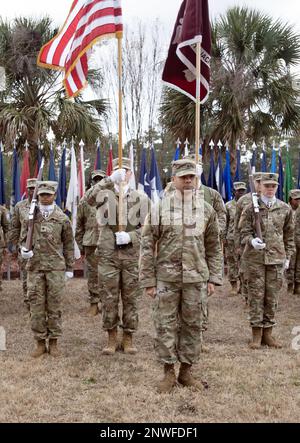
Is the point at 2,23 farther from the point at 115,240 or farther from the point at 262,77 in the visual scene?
the point at 115,240

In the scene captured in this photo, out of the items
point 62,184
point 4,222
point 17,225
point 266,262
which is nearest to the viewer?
point 266,262

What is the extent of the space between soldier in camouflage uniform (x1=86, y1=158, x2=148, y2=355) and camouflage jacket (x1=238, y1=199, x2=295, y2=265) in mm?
1320

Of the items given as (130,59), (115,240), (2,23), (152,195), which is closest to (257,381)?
(115,240)

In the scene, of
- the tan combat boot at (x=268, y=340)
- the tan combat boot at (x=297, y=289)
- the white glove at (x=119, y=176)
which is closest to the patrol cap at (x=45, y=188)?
the white glove at (x=119, y=176)

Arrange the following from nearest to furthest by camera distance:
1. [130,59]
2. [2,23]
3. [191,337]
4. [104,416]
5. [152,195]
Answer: [104,416]
[191,337]
[152,195]
[2,23]
[130,59]

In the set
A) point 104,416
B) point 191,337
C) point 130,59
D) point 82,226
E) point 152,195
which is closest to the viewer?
point 104,416

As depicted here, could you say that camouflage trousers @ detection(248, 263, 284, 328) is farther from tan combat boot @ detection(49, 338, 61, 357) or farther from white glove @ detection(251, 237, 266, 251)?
tan combat boot @ detection(49, 338, 61, 357)

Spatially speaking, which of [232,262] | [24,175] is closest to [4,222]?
[24,175]

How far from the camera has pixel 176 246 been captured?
15.8 feet

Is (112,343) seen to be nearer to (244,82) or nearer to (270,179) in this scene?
(270,179)

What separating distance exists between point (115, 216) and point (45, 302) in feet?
4.13

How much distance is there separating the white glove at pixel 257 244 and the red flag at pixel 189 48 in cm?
182

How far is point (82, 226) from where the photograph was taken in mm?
8562

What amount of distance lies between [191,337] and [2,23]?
36.6 ft
